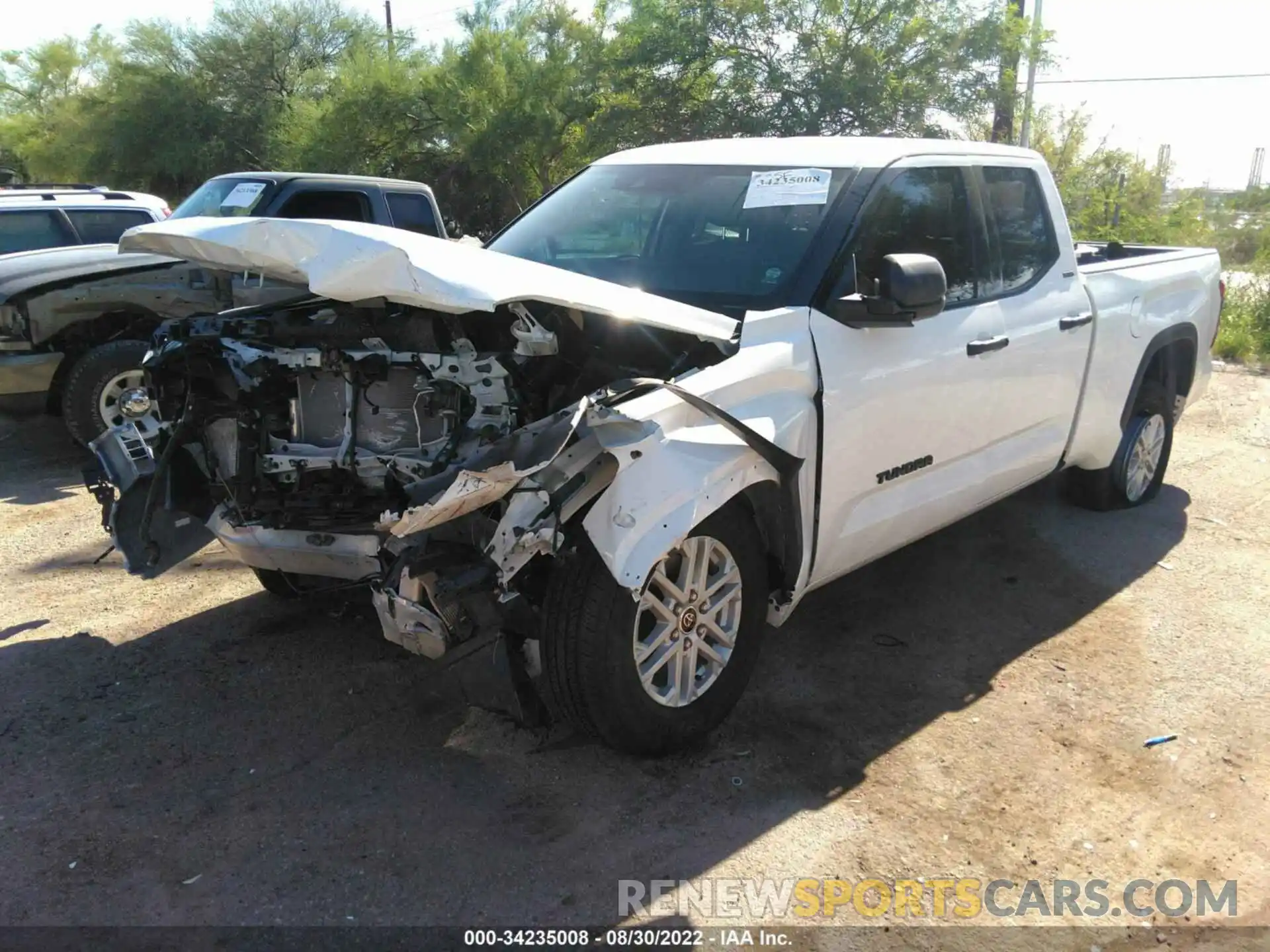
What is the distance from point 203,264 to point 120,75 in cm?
2378

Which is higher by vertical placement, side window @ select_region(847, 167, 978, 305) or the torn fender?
side window @ select_region(847, 167, 978, 305)

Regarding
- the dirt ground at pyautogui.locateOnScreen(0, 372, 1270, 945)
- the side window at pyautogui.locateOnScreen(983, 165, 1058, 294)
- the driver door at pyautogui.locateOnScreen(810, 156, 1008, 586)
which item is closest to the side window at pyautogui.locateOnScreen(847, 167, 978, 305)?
the driver door at pyautogui.locateOnScreen(810, 156, 1008, 586)

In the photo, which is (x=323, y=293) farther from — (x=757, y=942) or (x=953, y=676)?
(x=953, y=676)

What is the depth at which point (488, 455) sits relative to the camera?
2963mm

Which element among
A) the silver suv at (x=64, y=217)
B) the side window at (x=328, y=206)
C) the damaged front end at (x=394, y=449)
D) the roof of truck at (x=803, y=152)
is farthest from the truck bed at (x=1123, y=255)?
the silver suv at (x=64, y=217)

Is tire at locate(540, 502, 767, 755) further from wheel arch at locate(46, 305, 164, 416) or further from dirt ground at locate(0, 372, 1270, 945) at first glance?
wheel arch at locate(46, 305, 164, 416)

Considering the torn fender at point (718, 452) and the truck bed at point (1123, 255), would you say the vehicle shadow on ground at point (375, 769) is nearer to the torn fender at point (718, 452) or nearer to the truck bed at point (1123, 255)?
the torn fender at point (718, 452)

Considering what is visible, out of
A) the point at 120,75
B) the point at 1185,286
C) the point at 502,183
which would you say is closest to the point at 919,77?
the point at 502,183

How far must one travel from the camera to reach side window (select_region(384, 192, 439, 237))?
31.3 feet

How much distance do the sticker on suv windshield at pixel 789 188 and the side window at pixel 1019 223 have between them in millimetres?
1028

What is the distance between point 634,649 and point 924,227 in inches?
84.1

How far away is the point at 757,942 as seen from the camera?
2656 millimetres

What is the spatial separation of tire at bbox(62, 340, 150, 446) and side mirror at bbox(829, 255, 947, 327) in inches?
209

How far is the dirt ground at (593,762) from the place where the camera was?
286 cm
